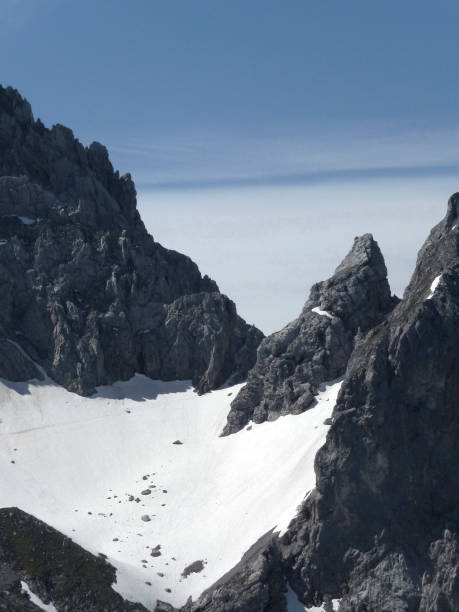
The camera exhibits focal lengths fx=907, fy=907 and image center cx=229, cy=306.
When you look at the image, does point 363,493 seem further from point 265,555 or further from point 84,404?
point 84,404

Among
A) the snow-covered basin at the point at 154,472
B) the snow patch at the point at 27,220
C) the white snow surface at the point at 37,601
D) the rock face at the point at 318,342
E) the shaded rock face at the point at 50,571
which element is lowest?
the white snow surface at the point at 37,601

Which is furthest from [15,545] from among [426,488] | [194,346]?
[194,346]

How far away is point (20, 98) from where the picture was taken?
452 ft

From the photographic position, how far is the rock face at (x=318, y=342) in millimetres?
97312

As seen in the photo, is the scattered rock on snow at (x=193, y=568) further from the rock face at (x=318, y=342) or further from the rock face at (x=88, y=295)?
the rock face at (x=88, y=295)

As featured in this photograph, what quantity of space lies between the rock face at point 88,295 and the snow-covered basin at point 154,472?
3999 mm

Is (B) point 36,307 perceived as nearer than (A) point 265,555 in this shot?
No

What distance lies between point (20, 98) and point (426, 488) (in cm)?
9425

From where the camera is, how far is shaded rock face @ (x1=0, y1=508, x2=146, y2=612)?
69438 mm

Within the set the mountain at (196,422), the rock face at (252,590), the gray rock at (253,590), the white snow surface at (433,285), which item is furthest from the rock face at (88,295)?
A: the gray rock at (253,590)

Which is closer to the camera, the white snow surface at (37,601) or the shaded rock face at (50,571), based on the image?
the white snow surface at (37,601)

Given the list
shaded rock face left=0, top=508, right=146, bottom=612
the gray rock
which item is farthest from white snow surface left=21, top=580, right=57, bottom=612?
the gray rock

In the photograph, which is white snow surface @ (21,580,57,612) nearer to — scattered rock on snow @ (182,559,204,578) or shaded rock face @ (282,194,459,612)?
scattered rock on snow @ (182,559,204,578)

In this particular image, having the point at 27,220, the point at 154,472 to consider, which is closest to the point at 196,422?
the point at 154,472
